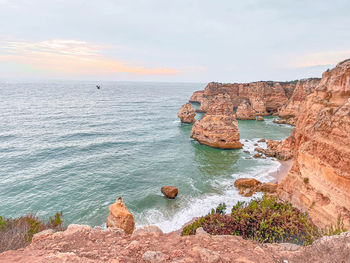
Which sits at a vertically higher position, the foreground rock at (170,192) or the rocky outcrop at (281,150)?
the rocky outcrop at (281,150)

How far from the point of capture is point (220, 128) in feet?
113

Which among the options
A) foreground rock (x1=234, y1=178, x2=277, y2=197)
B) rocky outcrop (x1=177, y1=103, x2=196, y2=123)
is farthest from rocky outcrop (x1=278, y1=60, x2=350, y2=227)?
rocky outcrop (x1=177, y1=103, x2=196, y2=123)

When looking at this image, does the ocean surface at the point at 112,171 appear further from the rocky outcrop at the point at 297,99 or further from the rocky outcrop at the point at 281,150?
the rocky outcrop at the point at 297,99

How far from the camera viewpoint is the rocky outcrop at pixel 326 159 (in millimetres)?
9383

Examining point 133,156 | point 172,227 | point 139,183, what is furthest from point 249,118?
point 172,227

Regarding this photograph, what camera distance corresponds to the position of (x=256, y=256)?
180 inches

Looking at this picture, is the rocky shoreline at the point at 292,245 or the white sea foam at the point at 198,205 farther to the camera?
the white sea foam at the point at 198,205

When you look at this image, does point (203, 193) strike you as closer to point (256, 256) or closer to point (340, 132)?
point (340, 132)

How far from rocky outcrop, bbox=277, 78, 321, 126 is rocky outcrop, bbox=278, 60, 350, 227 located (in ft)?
145

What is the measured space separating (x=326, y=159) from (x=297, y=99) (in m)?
51.6

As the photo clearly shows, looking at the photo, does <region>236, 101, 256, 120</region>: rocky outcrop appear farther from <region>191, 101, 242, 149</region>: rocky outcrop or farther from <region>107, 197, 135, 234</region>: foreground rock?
<region>107, 197, 135, 234</region>: foreground rock

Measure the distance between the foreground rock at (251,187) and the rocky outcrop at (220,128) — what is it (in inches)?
505

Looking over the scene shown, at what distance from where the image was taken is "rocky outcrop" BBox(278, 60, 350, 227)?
9.38 meters

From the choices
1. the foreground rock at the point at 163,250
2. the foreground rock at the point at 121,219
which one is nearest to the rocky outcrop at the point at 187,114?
the foreground rock at the point at 121,219
